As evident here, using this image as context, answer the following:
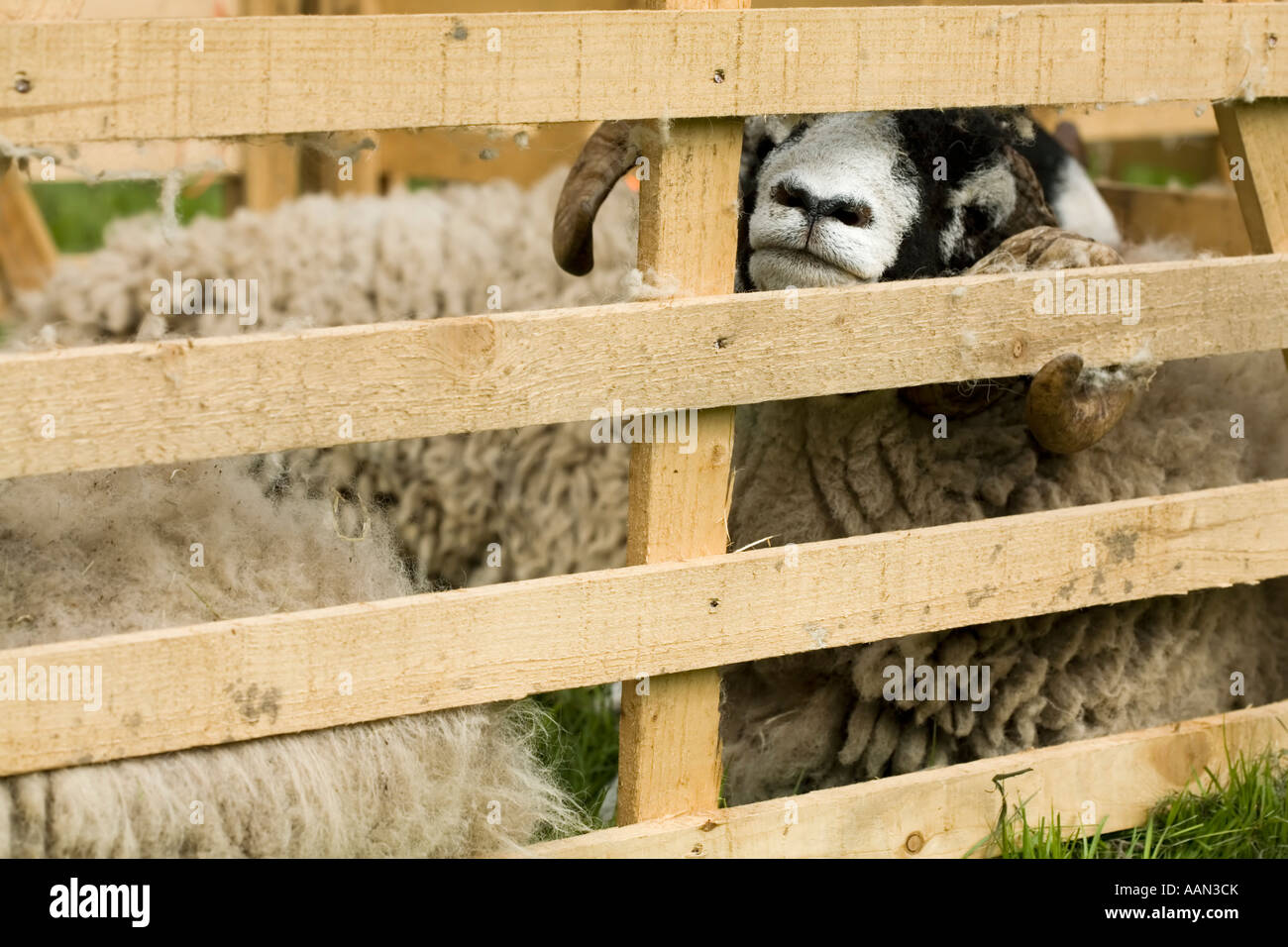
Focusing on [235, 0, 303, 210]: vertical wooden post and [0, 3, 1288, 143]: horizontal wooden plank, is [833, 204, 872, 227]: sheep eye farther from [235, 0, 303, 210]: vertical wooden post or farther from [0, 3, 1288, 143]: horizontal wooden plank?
[235, 0, 303, 210]: vertical wooden post

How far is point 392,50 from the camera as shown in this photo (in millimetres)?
1720

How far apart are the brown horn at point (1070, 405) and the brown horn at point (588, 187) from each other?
2.77 ft

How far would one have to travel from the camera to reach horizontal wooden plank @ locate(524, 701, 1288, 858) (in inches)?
83.7

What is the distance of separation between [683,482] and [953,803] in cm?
80

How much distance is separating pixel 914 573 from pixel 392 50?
3.77 ft

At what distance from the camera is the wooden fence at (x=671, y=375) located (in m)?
1.68

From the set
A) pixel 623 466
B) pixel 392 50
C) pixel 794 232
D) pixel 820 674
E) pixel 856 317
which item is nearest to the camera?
pixel 392 50

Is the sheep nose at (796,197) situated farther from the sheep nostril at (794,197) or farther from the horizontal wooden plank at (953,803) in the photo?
the horizontal wooden plank at (953,803)

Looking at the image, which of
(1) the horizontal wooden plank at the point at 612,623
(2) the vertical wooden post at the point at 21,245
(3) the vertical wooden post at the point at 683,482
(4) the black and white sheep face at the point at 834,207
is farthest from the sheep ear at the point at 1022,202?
(2) the vertical wooden post at the point at 21,245

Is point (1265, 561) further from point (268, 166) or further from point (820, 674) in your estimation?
point (268, 166)

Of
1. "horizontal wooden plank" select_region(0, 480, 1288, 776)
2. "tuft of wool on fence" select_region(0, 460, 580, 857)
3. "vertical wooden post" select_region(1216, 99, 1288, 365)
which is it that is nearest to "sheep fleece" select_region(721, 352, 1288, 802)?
"horizontal wooden plank" select_region(0, 480, 1288, 776)

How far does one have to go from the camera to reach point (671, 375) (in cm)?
196

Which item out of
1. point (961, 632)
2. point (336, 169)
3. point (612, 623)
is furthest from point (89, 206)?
point (612, 623)

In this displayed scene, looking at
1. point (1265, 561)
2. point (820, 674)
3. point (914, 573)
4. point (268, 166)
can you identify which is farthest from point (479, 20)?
point (268, 166)
